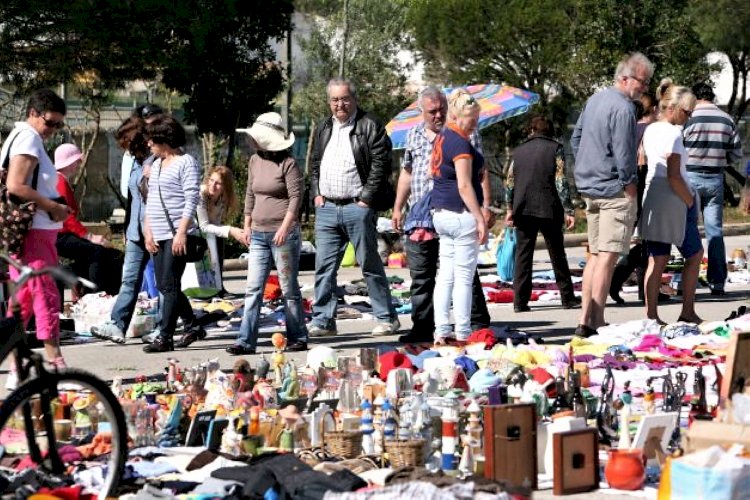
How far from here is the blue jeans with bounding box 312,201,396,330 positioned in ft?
41.6

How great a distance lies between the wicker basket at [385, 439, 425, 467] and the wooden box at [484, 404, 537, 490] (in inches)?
16.5

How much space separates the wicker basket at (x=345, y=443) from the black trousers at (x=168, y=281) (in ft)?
14.7

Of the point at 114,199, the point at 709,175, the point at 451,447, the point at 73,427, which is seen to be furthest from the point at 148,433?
the point at 114,199

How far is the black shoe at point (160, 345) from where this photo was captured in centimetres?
1229

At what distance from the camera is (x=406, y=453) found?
24.5ft

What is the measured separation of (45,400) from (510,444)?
2.11 m

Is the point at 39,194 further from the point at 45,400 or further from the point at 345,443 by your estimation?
the point at 45,400

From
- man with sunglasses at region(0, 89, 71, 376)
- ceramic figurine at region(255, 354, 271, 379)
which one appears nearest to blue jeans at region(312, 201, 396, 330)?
ceramic figurine at region(255, 354, 271, 379)

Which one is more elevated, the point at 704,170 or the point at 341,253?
the point at 704,170

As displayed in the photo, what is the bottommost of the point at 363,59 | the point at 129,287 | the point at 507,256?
the point at 129,287

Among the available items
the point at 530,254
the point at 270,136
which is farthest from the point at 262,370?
the point at 530,254

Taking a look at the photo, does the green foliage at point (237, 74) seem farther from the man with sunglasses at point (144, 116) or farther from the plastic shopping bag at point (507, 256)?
the man with sunglasses at point (144, 116)

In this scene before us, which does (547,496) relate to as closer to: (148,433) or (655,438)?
(655,438)

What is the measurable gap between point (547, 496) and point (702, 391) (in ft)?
5.93
